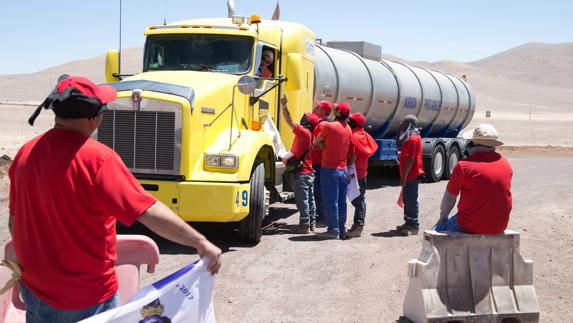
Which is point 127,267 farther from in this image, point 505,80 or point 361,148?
point 505,80

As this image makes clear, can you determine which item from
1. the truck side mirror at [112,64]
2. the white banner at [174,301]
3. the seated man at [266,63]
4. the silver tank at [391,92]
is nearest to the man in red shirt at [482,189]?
the white banner at [174,301]

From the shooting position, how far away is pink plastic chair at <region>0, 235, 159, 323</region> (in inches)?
159

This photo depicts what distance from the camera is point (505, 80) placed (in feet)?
470

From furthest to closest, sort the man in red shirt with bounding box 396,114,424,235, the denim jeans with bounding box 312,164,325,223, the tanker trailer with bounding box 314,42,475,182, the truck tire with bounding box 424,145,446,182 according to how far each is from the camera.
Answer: the truck tire with bounding box 424,145,446,182
the tanker trailer with bounding box 314,42,475,182
the denim jeans with bounding box 312,164,325,223
the man in red shirt with bounding box 396,114,424,235

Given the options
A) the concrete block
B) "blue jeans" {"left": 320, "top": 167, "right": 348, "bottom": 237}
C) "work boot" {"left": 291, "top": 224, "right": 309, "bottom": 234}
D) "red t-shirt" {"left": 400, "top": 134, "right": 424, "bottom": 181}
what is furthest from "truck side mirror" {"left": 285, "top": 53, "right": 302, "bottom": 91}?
the concrete block

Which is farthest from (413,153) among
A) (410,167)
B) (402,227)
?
(402,227)

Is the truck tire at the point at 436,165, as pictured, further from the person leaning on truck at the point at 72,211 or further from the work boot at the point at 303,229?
the person leaning on truck at the point at 72,211

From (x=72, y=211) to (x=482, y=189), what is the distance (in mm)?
3986

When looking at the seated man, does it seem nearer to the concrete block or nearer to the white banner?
the concrete block

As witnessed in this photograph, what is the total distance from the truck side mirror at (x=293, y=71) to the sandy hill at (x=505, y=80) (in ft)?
237

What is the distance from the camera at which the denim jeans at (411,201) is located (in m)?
10.6

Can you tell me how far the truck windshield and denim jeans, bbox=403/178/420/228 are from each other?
2.90m

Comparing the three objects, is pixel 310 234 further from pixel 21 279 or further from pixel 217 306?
→ pixel 21 279

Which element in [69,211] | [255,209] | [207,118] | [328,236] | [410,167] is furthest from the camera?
[410,167]
